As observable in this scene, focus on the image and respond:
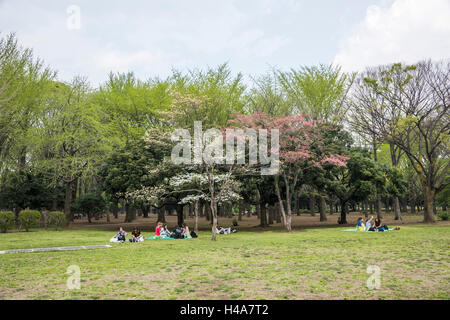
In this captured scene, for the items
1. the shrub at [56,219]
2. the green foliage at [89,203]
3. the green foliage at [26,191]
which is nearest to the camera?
the shrub at [56,219]

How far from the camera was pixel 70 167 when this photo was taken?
30219 millimetres

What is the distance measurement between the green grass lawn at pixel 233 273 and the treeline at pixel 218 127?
977 cm

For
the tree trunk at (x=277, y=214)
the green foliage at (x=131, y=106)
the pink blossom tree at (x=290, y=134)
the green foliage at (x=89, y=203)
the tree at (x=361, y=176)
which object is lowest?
the tree trunk at (x=277, y=214)

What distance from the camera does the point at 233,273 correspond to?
350 inches

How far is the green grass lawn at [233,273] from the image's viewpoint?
22.6 ft

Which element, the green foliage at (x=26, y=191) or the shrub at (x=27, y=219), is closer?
the shrub at (x=27, y=219)

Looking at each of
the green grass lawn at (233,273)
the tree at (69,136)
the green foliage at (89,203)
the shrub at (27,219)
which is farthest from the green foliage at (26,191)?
the green grass lawn at (233,273)

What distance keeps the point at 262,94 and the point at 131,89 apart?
48.0 ft

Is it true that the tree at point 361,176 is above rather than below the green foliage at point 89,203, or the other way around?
above

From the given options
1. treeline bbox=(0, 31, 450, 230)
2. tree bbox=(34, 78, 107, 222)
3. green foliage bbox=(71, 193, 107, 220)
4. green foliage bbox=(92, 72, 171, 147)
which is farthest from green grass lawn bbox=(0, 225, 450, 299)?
green foliage bbox=(71, 193, 107, 220)

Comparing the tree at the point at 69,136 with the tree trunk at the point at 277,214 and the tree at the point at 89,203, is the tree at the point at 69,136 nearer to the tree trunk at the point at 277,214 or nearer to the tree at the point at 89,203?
the tree at the point at 89,203

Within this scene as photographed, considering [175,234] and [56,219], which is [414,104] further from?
[56,219]

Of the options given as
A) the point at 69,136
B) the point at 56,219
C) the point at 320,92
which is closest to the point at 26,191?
the point at 69,136
